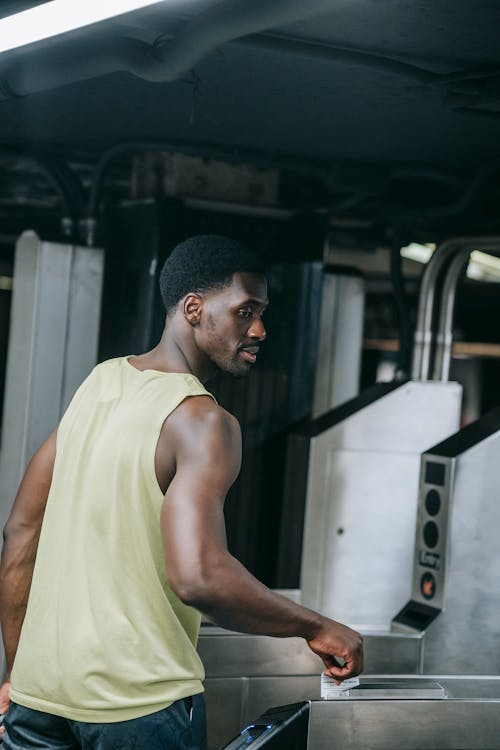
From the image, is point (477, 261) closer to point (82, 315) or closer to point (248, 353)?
point (82, 315)

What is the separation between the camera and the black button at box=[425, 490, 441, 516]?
3170 mm

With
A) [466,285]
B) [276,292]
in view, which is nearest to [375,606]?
[276,292]

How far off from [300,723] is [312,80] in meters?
1.83

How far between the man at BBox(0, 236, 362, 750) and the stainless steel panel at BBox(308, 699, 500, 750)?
51cm

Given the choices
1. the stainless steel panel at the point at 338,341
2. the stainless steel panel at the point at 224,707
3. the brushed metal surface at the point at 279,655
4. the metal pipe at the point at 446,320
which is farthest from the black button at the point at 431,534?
the stainless steel panel at the point at 338,341

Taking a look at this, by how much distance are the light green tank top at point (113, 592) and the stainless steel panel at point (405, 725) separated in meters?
0.60

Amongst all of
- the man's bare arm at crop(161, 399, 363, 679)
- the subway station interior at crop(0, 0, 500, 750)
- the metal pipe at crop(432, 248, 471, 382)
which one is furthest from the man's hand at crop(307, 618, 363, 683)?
the metal pipe at crop(432, 248, 471, 382)

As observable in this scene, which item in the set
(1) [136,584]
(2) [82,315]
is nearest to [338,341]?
(2) [82,315]

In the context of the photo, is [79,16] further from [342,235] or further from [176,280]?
[342,235]

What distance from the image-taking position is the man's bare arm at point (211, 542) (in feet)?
5.56

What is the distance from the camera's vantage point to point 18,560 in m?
2.09

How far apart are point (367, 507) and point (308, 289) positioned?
797mm

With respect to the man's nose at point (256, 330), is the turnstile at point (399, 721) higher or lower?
lower

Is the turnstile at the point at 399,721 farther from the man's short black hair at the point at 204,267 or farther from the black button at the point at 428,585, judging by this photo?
the man's short black hair at the point at 204,267
